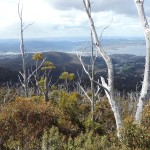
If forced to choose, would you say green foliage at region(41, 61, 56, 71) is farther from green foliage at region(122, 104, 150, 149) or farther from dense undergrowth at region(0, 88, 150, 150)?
green foliage at region(122, 104, 150, 149)

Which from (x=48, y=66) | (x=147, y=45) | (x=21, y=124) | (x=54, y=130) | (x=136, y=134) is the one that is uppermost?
(x=147, y=45)

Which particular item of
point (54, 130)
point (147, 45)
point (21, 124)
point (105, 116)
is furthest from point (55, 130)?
point (105, 116)

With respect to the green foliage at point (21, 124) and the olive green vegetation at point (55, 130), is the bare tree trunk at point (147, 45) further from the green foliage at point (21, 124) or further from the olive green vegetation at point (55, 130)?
the green foliage at point (21, 124)

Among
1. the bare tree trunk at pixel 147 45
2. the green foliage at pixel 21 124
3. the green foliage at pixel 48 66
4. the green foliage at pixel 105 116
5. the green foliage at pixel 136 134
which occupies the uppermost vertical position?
the bare tree trunk at pixel 147 45

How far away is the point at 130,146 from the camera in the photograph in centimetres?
1029

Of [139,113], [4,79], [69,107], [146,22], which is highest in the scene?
[146,22]

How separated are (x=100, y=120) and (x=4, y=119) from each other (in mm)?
13413

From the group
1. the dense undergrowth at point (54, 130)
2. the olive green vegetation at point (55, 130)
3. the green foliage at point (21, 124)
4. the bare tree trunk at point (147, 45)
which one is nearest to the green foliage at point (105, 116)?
the olive green vegetation at point (55, 130)

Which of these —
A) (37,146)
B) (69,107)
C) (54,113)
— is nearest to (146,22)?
(37,146)

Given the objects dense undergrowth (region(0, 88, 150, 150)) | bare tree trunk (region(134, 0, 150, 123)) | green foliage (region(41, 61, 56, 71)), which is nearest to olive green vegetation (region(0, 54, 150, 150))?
dense undergrowth (region(0, 88, 150, 150))

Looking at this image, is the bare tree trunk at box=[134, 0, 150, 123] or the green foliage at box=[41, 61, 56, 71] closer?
the bare tree trunk at box=[134, 0, 150, 123]

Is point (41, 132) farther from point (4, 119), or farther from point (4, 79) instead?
point (4, 79)

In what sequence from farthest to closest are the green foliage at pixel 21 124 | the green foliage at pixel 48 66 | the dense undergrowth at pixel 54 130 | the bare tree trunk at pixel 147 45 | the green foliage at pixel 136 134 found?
1. the green foliage at pixel 48 66
2. the green foliage at pixel 21 124
3. the dense undergrowth at pixel 54 130
4. the green foliage at pixel 136 134
5. the bare tree trunk at pixel 147 45

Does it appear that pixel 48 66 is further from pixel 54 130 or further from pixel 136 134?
pixel 136 134
